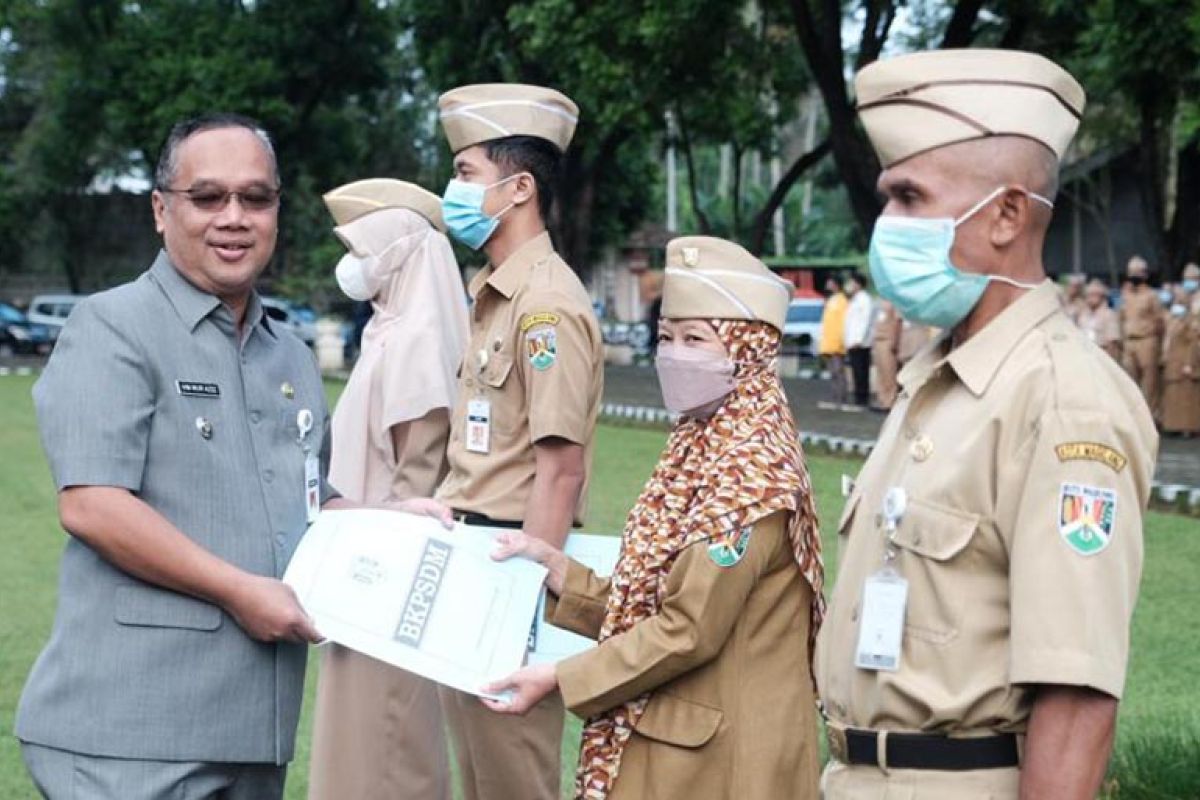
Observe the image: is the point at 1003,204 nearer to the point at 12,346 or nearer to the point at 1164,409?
the point at 1164,409

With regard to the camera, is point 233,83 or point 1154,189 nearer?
point 1154,189

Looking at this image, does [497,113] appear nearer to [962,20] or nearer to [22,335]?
[962,20]

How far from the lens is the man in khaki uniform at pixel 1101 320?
82.6 ft

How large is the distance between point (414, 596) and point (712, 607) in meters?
0.68

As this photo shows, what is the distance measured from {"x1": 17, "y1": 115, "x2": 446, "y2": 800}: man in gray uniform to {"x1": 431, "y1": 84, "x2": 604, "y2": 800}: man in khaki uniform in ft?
4.13

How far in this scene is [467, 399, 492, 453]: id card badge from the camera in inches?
205

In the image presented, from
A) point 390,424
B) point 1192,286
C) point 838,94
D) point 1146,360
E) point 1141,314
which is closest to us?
point 390,424

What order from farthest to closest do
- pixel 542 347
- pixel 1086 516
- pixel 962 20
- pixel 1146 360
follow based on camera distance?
pixel 1146 360, pixel 962 20, pixel 542 347, pixel 1086 516

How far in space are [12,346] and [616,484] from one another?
37011 mm

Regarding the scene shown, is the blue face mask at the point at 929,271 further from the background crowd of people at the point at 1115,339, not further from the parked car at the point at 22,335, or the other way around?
the parked car at the point at 22,335

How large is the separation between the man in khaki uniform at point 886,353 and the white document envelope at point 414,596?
21854mm

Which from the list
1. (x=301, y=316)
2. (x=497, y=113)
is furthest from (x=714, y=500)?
(x=301, y=316)

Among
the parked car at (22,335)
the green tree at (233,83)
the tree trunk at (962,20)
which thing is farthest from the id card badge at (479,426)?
the parked car at (22,335)

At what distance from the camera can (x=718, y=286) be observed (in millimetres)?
4066
